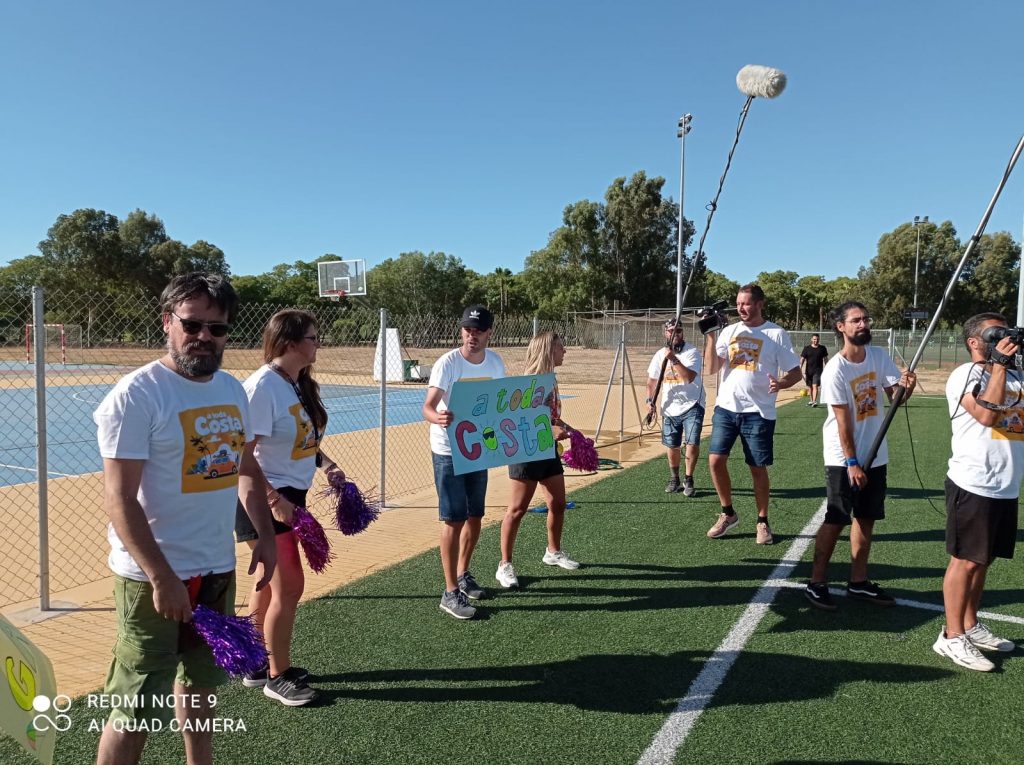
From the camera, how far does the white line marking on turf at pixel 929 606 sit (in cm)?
426

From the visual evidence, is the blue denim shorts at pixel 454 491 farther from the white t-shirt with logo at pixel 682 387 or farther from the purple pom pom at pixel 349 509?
the white t-shirt with logo at pixel 682 387

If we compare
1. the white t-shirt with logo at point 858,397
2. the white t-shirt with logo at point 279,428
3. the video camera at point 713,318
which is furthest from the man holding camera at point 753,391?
the white t-shirt with logo at point 279,428

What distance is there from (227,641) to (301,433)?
3.94ft

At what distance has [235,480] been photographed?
2414 millimetres

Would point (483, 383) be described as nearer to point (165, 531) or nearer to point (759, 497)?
point (165, 531)

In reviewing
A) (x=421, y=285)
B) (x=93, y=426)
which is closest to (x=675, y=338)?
(x=93, y=426)

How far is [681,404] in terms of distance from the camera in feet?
25.6

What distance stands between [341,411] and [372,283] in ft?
183

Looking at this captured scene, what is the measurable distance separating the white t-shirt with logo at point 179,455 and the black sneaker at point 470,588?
2359 mm

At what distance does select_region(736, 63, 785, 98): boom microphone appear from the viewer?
4.90m

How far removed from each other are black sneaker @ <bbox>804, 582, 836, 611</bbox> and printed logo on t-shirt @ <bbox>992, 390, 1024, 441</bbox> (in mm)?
1497

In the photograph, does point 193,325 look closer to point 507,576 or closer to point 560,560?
point 507,576

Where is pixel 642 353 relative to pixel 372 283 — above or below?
below

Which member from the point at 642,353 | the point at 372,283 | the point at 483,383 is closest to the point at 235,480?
the point at 483,383
